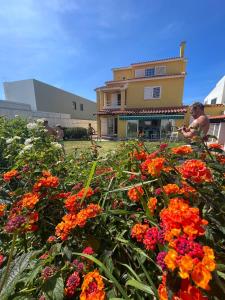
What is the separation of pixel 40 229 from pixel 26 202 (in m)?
0.22

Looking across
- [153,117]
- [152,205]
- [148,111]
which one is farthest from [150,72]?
[152,205]

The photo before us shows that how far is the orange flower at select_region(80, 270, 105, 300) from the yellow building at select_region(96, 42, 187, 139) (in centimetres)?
1680

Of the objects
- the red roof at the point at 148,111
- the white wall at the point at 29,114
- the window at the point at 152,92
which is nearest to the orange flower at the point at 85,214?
the white wall at the point at 29,114

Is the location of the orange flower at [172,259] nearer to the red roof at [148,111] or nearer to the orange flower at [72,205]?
the orange flower at [72,205]

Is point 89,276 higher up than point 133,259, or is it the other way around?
point 89,276

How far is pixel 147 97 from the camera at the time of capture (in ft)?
62.6

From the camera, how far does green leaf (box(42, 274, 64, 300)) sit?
73cm

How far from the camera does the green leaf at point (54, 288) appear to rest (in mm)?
730

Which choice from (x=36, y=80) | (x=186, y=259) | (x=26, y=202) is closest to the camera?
(x=186, y=259)

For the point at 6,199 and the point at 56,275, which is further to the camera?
the point at 6,199

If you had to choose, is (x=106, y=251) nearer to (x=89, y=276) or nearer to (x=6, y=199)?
(x=89, y=276)

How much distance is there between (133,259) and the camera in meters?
A: 0.96

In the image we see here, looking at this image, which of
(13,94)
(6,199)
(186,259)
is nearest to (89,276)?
(186,259)

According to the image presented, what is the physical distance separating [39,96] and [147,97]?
48.0 feet
